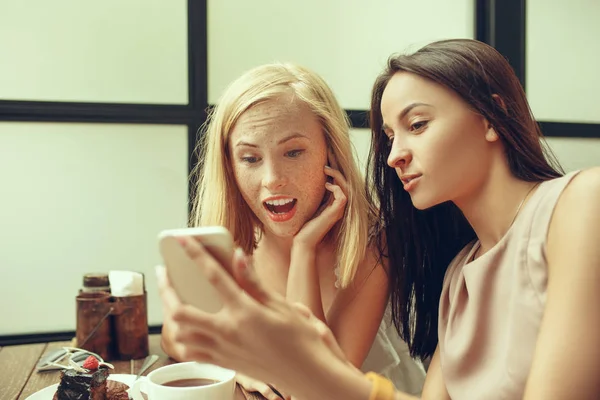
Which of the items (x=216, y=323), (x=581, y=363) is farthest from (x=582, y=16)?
(x=216, y=323)

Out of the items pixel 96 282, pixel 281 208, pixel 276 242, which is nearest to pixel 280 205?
pixel 281 208

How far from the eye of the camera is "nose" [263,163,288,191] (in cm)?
125

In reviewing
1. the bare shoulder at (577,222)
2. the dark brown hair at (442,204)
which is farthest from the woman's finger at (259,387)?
the bare shoulder at (577,222)

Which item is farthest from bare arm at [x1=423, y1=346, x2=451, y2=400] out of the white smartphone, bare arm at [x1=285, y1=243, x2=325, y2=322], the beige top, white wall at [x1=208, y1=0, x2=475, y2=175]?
white wall at [x1=208, y1=0, x2=475, y2=175]

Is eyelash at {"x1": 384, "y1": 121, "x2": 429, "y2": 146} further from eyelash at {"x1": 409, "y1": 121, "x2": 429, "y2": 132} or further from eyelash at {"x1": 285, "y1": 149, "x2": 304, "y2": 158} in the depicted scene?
eyelash at {"x1": 285, "y1": 149, "x2": 304, "y2": 158}

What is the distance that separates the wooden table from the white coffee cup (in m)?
0.21

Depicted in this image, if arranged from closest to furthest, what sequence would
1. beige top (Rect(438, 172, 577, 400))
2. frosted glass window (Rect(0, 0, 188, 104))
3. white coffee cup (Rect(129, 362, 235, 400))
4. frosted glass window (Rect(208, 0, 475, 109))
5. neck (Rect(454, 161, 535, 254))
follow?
white coffee cup (Rect(129, 362, 235, 400)), beige top (Rect(438, 172, 577, 400)), neck (Rect(454, 161, 535, 254)), frosted glass window (Rect(0, 0, 188, 104)), frosted glass window (Rect(208, 0, 475, 109))

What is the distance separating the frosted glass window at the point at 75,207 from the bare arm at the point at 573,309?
63.4 inches

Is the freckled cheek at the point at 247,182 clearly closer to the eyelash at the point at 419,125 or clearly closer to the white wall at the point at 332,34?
the eyelash at the point at 419,125

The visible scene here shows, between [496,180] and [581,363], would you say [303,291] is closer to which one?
[496,180]

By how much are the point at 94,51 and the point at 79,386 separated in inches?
58.8

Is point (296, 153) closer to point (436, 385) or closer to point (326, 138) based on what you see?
point (326, 138)

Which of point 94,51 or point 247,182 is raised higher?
point 94,51

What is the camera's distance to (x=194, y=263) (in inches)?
23.3
